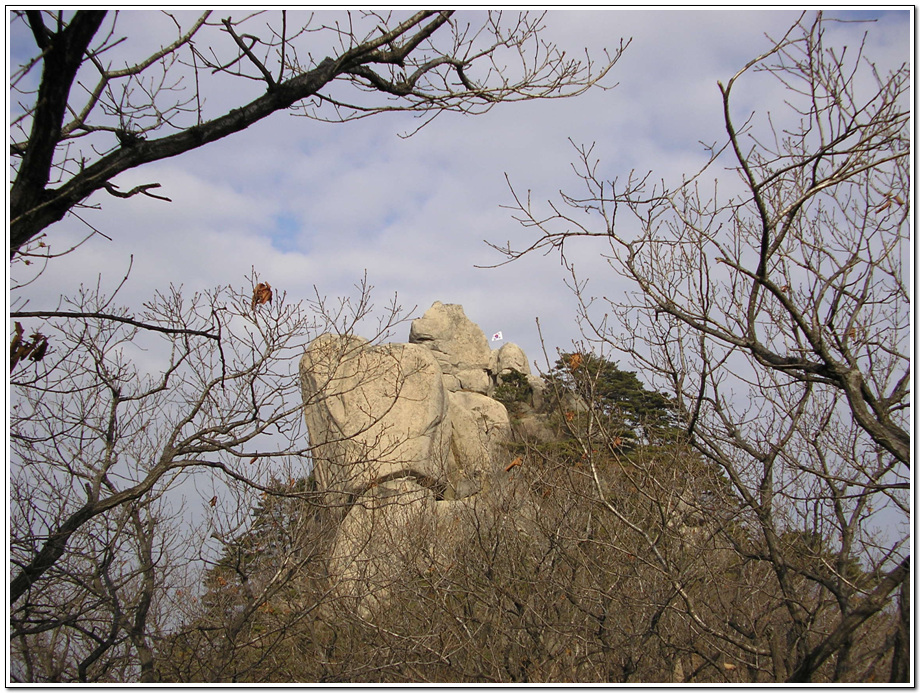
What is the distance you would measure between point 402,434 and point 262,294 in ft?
21.9

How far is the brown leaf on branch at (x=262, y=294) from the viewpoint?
575 centimetres

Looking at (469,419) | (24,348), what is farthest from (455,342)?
(24,348)

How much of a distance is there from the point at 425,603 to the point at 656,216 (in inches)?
264

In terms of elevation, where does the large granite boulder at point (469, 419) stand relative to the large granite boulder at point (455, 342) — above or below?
below

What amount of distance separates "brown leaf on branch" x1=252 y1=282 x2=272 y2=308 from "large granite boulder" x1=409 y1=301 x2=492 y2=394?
2281cm

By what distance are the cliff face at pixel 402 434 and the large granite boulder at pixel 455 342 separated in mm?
42

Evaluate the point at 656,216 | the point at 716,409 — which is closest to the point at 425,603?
the point at 716,409

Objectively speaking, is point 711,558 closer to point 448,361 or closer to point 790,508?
point 790,508

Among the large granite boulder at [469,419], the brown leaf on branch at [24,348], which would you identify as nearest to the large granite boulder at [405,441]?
the large granite boulder at [469,419]

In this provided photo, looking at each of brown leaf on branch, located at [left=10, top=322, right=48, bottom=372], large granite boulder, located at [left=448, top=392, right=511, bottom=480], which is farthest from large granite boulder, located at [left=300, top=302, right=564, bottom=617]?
brown leaf on branch, located at [left=10, top=322, right=48, bottom=372]

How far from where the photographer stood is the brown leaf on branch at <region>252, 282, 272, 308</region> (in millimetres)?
5746

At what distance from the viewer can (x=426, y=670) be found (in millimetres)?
8227

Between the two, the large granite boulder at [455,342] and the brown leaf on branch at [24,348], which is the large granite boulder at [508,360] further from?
the brown leaf on branch at [24,348]

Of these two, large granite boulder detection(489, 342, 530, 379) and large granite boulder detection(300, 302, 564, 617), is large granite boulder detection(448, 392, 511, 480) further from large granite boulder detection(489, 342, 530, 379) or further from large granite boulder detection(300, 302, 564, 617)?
large granite boulder detection(489, 342, 530, 379)
